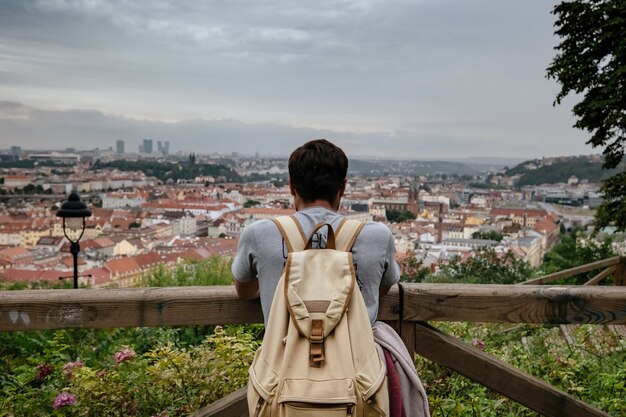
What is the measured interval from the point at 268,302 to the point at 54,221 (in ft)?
268

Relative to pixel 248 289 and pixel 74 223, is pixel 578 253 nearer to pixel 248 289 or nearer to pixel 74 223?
pixel 74 223

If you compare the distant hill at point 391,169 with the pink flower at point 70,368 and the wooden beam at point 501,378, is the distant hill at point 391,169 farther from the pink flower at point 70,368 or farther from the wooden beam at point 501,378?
the wooden beam at point 501,378

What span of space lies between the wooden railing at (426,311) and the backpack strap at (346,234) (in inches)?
14.8

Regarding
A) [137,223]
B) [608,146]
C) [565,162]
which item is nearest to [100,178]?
[137,223]

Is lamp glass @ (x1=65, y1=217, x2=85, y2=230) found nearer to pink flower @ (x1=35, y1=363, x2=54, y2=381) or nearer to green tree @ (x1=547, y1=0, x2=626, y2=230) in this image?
pink flower @ (x1=35, y1=363, x2=54, y2=381)

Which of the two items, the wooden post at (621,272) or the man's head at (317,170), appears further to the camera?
the wooden post at (621,272)

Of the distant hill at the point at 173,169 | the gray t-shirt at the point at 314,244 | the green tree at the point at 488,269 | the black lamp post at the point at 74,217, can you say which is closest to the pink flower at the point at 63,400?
the gray t-shirt at the point at 314,244

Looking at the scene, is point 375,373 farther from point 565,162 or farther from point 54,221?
point 565,162

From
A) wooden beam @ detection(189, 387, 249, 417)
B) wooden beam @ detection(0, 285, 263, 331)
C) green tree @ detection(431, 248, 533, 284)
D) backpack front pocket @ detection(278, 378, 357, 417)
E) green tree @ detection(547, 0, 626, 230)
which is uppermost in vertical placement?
green tree @ detection(547, 0, 626, 230)

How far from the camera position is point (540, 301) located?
1607mm

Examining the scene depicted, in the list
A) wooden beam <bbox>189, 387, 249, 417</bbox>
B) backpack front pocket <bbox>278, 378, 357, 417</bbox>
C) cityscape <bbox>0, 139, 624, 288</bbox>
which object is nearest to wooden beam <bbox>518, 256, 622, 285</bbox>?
wooden beam <bbox>189, 387, 249, 417</bbox>

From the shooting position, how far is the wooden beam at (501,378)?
1.60 metres

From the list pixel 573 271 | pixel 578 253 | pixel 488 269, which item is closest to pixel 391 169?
pixel 488 269

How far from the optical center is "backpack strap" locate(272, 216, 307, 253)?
4.17 ft
